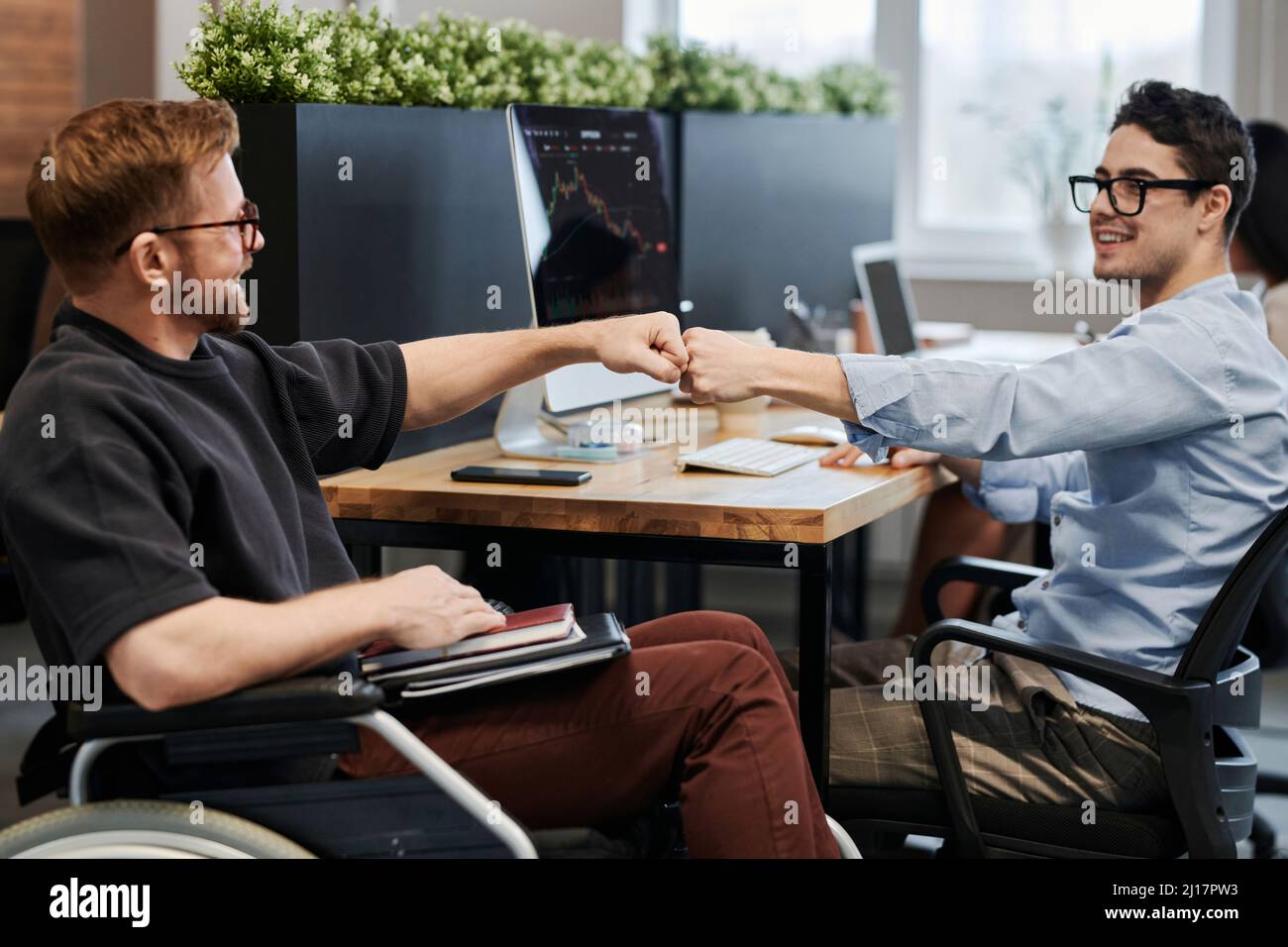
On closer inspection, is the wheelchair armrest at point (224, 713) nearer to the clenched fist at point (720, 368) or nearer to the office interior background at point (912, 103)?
the clenched fist at point (720, 368)

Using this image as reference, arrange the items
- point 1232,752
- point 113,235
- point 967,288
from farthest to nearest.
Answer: point 967,288 → point 1232,752 → point 113,235

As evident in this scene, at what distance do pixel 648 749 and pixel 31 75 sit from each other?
380 centimetres

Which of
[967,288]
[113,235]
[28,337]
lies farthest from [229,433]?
[967,288]

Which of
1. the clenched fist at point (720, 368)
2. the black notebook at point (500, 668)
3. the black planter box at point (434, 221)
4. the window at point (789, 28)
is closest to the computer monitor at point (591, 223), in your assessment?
the black planter box at point (434, 221)

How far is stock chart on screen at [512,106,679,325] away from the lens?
2338 millimetres

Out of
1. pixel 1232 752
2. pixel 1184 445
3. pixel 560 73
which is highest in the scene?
pixel 560 73

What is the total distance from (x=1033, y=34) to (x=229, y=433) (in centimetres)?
403

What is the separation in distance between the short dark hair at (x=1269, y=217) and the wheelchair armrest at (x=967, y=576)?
4.81ft

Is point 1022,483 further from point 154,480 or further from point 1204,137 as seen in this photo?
point 154,480

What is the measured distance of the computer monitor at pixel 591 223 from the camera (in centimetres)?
234

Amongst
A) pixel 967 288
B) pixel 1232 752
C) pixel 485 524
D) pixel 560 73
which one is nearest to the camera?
pixel 1232 752

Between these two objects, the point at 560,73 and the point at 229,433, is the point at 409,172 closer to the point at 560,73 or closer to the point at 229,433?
the point at 560,73

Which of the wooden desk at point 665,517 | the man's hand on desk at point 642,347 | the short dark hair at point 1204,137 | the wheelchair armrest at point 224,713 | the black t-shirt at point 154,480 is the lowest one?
the wheelchair armrest at point 224,713

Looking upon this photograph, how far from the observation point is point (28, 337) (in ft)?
12.1
